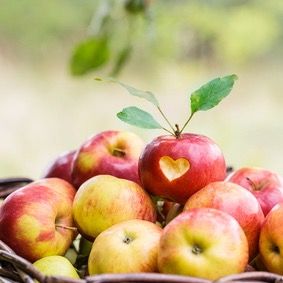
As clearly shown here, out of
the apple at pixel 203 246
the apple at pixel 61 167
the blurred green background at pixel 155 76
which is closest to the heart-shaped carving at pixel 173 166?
the apple at pixel 203 246

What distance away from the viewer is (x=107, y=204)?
80 centimetres

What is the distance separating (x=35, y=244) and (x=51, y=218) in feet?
0.12

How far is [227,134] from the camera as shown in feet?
7.20

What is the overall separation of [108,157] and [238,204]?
0.21 metres

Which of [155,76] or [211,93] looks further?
[155,76]

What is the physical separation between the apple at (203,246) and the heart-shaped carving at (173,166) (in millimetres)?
104

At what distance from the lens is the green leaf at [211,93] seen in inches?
31.0

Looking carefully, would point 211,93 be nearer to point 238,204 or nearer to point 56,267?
point 238,204

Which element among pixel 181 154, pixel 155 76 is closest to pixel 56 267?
pixel 181 154

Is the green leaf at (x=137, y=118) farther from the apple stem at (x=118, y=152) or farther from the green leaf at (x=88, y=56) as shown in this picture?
the green leaf at (x=88, y=56)

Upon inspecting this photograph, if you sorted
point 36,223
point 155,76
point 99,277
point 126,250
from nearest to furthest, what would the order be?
point 99,277 < point 126,250 < point 36,223 < point 155,76

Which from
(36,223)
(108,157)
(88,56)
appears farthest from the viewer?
(88,56)

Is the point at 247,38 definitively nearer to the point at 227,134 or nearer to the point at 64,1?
the point at 227,134

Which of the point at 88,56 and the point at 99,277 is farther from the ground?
the point at 88,56
